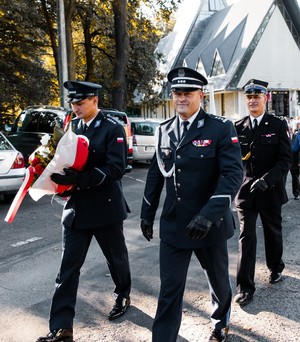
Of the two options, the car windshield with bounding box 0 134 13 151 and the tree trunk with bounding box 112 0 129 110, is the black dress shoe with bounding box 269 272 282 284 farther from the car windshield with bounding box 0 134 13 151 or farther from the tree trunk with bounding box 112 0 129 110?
the tree trunk with bounding box 112 0 129 110

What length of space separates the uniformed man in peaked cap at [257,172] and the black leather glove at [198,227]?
1.38m

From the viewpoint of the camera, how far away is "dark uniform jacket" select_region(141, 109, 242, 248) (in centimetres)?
298

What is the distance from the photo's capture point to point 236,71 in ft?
103

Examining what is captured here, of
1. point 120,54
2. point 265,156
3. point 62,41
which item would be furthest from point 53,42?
point 265,156

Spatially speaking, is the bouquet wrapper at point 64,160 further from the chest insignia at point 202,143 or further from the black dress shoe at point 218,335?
the black dress shoe at point 218,335

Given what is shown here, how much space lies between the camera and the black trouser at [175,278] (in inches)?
119

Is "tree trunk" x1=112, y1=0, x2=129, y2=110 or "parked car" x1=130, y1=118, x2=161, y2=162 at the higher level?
"tree trunk" x1=112, y1=0, x2=129, y2=110

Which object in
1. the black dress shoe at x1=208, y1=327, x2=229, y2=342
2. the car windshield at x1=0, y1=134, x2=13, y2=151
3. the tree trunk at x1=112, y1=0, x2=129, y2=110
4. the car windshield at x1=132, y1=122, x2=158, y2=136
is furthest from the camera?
the tree trunk at x1=112, y1=0, x2=129, y2=110

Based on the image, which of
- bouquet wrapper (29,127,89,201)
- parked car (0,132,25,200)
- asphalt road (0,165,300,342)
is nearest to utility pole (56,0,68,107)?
parked car (0,132,25,200)

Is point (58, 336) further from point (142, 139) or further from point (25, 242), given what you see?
point (142, 139)

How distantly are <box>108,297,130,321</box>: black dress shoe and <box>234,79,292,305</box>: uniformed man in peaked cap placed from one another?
1.02m

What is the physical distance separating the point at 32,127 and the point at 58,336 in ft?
30.0

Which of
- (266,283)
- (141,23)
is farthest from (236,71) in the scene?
(266,283)

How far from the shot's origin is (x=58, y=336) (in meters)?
3.37
